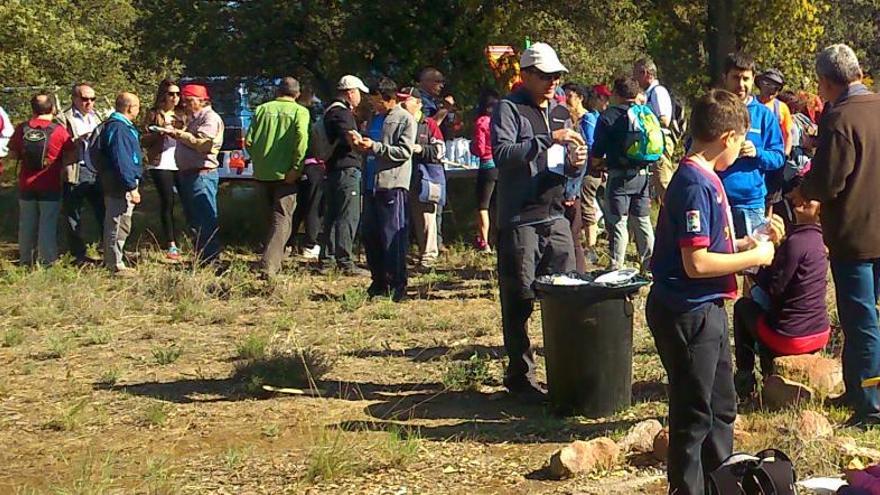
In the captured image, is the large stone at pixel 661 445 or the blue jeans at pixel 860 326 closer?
the large stone at pixel 661 445

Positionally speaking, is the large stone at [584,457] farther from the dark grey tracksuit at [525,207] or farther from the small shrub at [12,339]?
the small shrub at [12,339]

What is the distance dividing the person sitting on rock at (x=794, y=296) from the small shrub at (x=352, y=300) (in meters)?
3.92

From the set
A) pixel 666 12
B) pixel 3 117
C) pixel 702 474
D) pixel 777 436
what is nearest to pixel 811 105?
pixel 666 12

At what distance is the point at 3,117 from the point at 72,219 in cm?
162

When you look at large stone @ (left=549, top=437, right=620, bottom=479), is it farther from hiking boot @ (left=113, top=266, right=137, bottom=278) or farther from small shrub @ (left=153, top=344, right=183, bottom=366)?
hiking boot @ (left=113, top=266, right=137, bottom=278)

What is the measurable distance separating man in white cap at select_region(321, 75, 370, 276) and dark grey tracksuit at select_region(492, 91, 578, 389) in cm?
415

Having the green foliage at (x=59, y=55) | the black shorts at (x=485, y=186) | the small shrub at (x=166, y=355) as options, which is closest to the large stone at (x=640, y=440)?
the small shrub at (x=166, y=355)

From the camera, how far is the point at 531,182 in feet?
20.4

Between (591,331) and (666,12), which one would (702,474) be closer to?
(591,331)

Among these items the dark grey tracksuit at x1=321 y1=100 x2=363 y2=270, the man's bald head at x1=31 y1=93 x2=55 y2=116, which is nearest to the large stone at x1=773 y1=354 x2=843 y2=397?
the dark grey tracksuit at x1=321 y1=100 x2=363 y2=270

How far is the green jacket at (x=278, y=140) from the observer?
10.7 meters

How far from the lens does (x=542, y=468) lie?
5.37 meters

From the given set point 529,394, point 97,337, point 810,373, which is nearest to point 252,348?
point 97,337

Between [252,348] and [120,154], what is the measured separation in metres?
4.05
